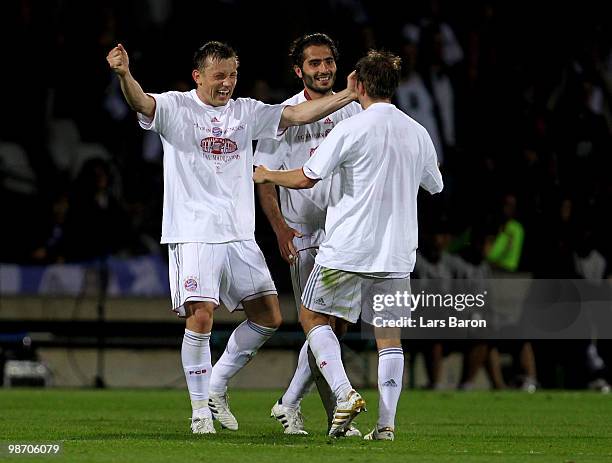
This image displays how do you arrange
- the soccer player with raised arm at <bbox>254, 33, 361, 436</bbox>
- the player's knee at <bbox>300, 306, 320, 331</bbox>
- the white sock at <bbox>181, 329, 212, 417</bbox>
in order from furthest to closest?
the soccer player with raised arm at <bbox>254, 33, 361, 436</bbox>, the white sock at <bbox>181, 329, 212, 417</bbox>, the player's knee at <bbox>300, 306, 320, 331</bbox>

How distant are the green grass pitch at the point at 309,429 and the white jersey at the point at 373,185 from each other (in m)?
1.07

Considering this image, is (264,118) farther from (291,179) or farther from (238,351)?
(238,351)

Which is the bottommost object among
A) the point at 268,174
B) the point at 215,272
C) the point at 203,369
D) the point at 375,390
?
the point at 375,390

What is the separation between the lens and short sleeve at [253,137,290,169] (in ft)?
28.7

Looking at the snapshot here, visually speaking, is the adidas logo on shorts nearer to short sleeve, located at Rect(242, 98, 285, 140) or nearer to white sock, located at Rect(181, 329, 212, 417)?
white sock, located at Rect(181, 329, 212, 417)

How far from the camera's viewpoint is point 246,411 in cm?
1136

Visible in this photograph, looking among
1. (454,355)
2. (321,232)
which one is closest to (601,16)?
(454,355)

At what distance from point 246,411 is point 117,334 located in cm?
510

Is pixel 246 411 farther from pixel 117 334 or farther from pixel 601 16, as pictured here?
pixel 601 16

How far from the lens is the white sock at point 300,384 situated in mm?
8492

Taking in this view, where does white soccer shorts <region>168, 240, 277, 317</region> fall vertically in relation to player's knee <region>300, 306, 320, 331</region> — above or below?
above

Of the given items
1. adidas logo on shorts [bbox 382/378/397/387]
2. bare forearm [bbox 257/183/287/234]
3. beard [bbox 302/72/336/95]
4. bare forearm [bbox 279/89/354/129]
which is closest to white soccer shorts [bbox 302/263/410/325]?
adidas logo on shorts [bbox 382/378/397/387]

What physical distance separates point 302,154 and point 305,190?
249 mm

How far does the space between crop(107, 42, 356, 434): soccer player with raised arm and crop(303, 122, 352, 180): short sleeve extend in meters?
0.58
